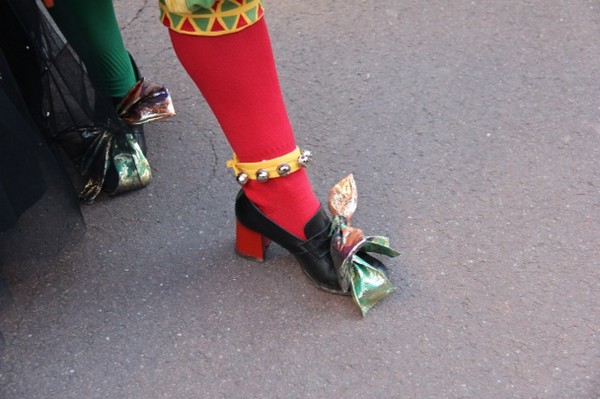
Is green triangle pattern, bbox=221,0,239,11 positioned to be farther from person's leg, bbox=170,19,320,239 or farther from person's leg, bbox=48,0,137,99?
person's leg, bbox=48,0,137,99

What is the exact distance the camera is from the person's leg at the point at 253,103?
56.0 inches

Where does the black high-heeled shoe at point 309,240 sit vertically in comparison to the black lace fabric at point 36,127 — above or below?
below

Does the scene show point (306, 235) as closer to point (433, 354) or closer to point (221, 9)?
point (433, 354)

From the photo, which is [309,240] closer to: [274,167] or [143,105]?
[274,167]

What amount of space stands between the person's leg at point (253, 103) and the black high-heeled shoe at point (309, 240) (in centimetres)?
1

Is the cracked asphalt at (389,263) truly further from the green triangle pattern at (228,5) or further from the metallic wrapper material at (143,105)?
the green triangle pattern at (228,5)

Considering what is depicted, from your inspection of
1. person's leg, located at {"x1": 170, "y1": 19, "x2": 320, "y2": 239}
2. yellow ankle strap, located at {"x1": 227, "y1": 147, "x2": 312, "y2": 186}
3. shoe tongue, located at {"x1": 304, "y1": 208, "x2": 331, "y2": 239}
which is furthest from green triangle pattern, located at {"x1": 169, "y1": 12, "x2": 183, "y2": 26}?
shoe tongue, located at {"x1": 304, "y1": 208, "x2": 331, "y2": 239}

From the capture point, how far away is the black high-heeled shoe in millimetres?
1647

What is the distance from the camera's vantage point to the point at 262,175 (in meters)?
1.55

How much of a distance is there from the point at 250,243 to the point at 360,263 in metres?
0.26

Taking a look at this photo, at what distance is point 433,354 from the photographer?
157 cm

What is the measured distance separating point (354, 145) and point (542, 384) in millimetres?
856

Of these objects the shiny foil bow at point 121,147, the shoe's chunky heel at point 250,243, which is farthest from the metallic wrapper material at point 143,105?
the shoe's chunky heel at point 250,243

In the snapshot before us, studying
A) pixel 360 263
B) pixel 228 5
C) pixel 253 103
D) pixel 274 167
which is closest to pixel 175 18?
pixel 228 5
